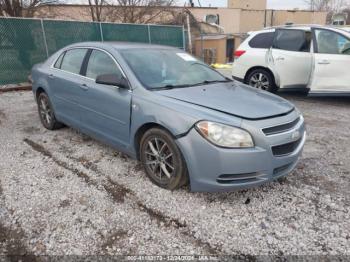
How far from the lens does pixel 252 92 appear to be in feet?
11.5

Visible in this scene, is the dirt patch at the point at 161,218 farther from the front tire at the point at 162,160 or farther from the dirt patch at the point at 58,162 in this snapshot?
the dirt patch at the point at 58,162

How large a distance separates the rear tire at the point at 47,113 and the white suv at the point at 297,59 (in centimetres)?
481

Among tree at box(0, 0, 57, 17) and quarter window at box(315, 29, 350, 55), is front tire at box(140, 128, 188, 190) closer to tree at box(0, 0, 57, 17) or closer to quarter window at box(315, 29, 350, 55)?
quarter window at box(315, 29, 350, 55)

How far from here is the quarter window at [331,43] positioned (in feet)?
20.2

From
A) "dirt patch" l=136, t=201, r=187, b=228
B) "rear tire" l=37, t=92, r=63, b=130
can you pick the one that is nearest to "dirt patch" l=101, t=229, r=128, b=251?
"dirt patch" l=136, t=201, r=187, b=228

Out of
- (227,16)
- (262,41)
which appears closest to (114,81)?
(262,41)

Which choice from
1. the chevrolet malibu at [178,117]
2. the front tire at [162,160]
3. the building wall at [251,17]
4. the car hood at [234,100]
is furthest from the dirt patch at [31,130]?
the building wall at [251,17]

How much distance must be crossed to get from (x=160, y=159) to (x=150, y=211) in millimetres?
557

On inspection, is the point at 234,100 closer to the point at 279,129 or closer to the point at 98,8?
the point at 279,129

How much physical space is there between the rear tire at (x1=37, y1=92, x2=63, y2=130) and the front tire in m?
2.44

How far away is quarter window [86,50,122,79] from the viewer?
11.7ft

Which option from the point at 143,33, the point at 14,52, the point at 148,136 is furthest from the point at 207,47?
the point at 148,136

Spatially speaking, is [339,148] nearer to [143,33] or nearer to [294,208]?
[294,208]

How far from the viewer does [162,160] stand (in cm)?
308
